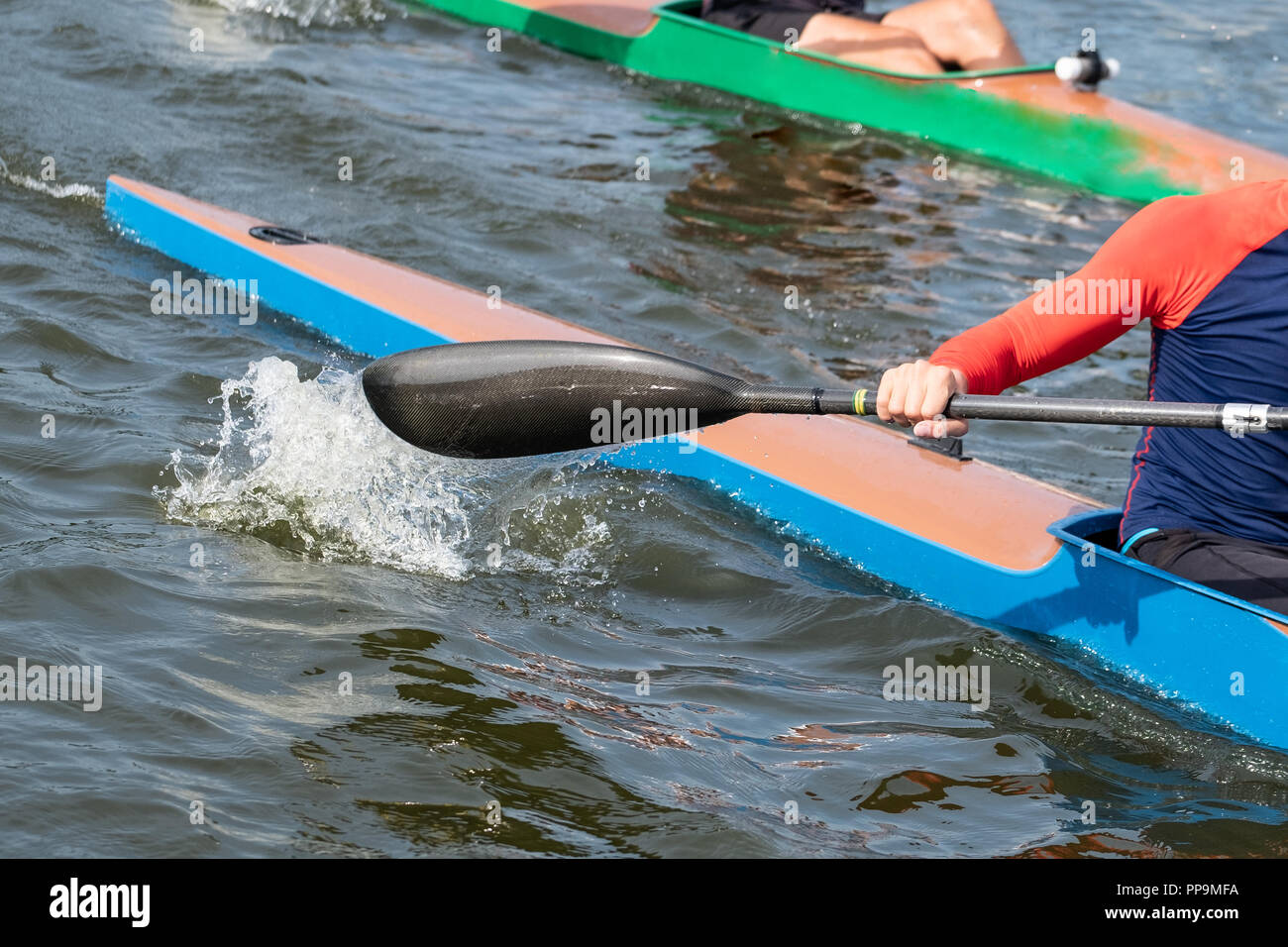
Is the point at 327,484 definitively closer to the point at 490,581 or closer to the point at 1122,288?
the point at 490,581

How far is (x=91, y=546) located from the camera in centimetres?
353

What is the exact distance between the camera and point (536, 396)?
3.67m

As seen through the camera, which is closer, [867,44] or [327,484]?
[327,484]

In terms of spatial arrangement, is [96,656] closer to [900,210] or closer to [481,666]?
[481,666]

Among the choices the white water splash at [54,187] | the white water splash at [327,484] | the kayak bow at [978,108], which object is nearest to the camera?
the white water splash at [327,484]

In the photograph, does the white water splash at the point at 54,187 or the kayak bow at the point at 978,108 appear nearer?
the white water splash at the point at 54,187

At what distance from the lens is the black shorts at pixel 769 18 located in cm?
859

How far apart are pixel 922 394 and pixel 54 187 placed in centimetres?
462

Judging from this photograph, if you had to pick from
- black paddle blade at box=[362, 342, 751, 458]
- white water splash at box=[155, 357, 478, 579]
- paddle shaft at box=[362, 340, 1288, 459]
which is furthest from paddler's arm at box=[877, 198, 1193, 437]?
white water splash at box=[155, 357, 478, 579]

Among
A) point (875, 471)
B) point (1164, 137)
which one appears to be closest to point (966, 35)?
point (1164, 137)

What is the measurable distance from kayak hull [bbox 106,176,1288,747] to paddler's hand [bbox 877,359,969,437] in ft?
2.15

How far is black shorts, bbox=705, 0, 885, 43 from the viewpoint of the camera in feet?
28.2

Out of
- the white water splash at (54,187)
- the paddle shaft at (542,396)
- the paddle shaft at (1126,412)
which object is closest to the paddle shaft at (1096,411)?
the paddle shaft at (1126,412)

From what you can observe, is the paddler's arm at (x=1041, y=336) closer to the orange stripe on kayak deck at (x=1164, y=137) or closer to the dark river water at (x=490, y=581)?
the dark river water at (x=490, y=581)
